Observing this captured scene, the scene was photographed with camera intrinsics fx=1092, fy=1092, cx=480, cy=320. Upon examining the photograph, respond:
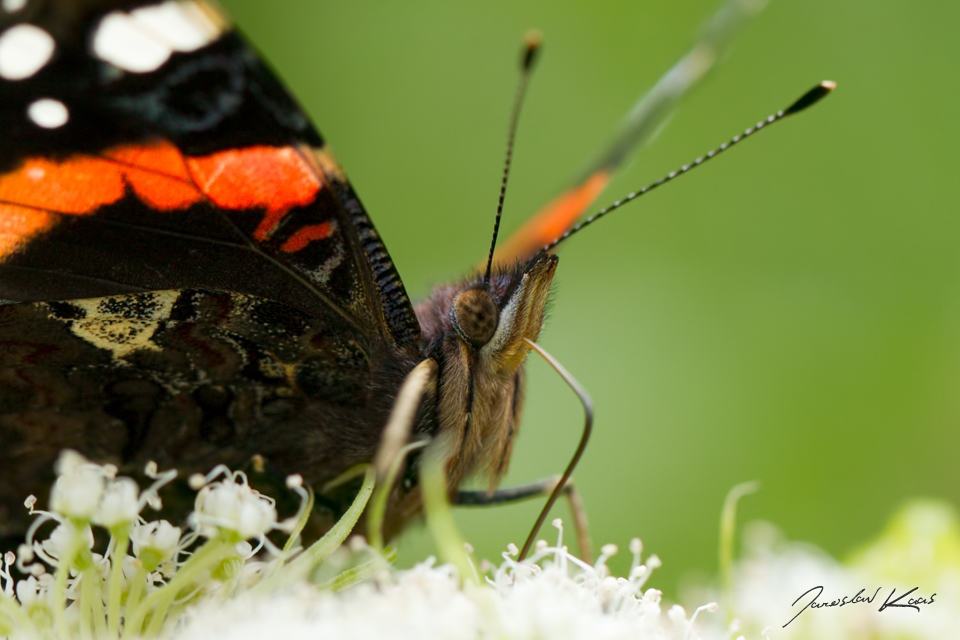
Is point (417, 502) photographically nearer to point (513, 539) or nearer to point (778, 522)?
point (513, 539)

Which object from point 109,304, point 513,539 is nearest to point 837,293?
point 513,539

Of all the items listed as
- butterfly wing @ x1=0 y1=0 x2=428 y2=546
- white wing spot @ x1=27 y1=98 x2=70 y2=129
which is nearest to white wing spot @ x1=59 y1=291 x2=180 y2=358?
butterfly wing @ x1=0 y1=0 x2=428 y2=546

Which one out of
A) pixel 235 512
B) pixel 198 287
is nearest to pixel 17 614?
pixel 235 512

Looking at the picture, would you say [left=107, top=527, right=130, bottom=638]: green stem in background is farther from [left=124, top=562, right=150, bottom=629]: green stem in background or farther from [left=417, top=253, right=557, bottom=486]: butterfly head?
[left=417, top=253, right=557, bottom=486]: butterfly head

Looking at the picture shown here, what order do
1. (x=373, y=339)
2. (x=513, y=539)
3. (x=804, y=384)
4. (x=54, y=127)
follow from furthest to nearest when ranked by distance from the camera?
(x=804, y=384)
(x=513, y=539)
(x=373, y=339)
(x=54, y=127)

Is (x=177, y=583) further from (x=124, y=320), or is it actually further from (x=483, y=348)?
(x=483, y=348)

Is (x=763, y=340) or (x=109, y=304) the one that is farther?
(x=763, y=340)
